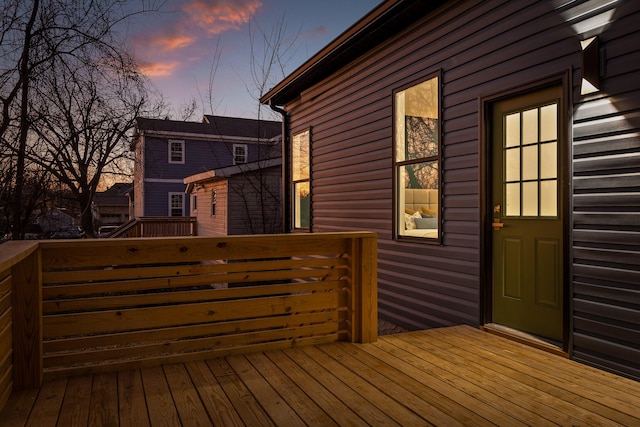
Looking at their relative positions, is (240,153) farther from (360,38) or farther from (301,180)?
(360,38)

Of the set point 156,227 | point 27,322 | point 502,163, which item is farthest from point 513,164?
point 156,227

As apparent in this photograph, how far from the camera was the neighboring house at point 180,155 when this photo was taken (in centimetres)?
1969

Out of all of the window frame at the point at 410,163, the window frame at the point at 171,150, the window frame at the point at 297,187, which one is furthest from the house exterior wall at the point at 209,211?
the window frame at the point at 410,163

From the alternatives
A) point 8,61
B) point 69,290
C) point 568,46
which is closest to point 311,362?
point 69,290

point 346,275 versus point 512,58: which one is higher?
point 512,58

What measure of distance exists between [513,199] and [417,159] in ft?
4.46

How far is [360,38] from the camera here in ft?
17.8

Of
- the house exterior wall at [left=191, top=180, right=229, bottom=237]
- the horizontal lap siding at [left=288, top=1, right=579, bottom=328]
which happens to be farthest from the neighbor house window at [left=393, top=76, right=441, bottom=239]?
the house exterior wall at [left=191, top=180, right=229, bottom=237]

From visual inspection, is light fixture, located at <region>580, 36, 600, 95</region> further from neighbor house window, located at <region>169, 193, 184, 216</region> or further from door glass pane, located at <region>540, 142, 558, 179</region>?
neighbor house window, located at <region>169, 193, 184, 216</region>

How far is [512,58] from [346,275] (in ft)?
7.39

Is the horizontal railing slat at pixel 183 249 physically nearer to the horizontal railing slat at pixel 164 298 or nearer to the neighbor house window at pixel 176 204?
the horizontal railing slat at pixel 164 298

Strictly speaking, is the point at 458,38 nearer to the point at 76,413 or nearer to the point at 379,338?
the point at 379,338

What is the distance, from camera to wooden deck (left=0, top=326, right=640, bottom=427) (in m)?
2.20

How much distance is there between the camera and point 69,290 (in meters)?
2.83
